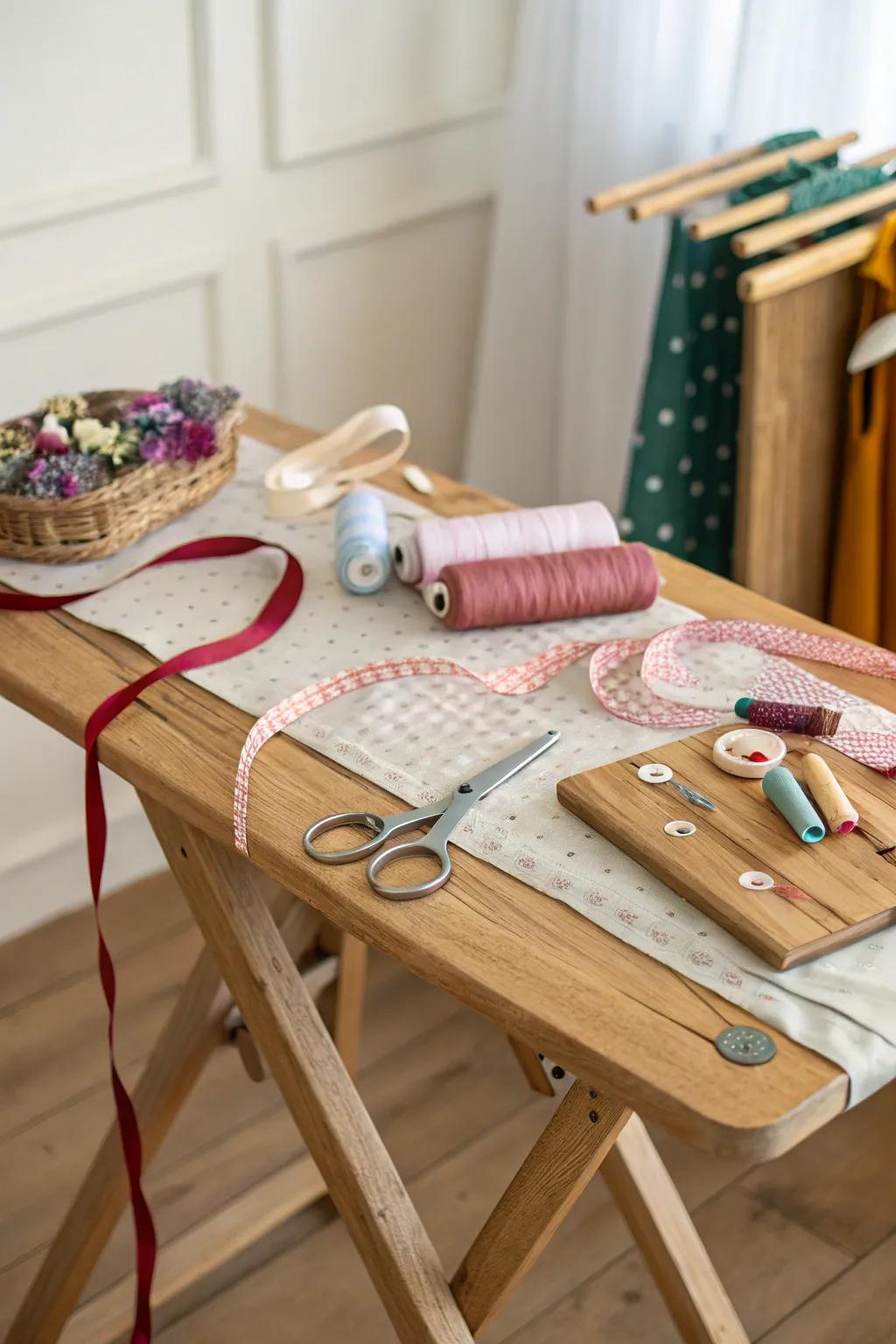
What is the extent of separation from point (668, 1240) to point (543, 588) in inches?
25.9

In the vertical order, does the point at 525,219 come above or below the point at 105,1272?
above

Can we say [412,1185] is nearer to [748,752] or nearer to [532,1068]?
[532,1068]

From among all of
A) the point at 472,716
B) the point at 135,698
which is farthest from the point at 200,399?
the point at 472,716

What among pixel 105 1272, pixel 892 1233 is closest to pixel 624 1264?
pixel 892 1233

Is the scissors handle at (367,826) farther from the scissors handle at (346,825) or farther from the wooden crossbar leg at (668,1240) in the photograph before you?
the wooden crossbar leg at (668,1240)

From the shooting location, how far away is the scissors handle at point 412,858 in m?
1.05

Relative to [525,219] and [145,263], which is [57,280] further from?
[525,219]

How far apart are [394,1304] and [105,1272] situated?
0.77m

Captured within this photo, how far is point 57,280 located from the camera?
2.10m

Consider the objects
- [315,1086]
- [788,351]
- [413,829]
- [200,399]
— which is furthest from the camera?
[788,351]

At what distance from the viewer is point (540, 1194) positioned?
112 cm

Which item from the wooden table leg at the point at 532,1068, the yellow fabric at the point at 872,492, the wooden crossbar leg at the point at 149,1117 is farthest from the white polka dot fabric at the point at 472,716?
the wooden table leg at the point at 532,1068

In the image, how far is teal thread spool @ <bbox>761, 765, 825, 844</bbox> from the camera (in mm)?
1068

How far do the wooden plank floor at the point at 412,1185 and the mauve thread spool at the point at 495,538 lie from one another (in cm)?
73
